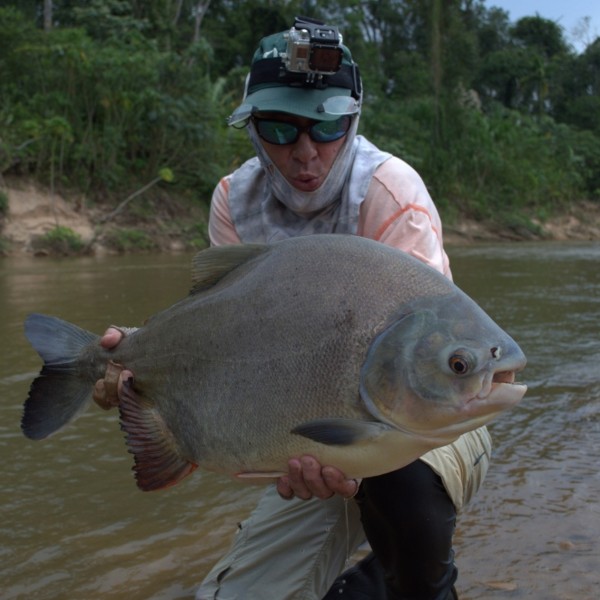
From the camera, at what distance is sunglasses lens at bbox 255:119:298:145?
8.28 ft

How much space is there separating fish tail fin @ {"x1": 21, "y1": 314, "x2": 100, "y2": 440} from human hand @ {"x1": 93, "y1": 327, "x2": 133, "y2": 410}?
0.15 feet

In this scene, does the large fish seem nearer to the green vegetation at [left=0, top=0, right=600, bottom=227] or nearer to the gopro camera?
the gopro camera

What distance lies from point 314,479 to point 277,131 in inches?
46.5

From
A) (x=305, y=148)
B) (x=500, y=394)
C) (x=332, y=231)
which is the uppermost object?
(x=305, y=148)

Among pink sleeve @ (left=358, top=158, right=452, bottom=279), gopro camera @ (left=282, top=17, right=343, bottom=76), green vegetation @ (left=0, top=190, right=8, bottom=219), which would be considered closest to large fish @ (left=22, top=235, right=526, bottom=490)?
pink sleeve @ (left=358, top=158, right=452, bottom=279)

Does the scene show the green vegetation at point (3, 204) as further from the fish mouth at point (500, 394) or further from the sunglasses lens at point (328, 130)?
the fish mouth at point (500, 394)

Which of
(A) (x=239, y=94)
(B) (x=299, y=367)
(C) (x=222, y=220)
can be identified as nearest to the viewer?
(B) (x=299, y=367)

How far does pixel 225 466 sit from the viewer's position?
2.04 metres

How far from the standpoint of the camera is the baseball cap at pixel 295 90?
247 centimetres

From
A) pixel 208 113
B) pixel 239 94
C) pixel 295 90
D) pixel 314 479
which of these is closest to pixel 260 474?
pixel 314 479

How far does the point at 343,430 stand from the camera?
5.78 ft

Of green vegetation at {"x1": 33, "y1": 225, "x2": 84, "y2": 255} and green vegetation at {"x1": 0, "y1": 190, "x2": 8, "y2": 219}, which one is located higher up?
green vegetation at {"x1": 0, "y1": 190, "x2": 8, "y2": 219}

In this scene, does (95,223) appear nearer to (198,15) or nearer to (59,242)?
(59,242)

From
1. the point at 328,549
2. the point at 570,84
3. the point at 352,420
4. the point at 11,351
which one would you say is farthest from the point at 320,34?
the point at 570,84
